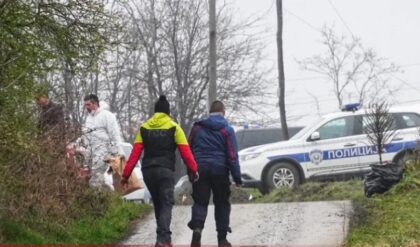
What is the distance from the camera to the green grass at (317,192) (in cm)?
1521

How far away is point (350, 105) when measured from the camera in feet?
61.6

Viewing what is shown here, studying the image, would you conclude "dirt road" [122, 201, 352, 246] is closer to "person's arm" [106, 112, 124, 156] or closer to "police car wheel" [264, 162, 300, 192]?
"person's arm" [106, 112, 124, 156]

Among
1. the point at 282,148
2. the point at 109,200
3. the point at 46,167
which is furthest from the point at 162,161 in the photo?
the point at 282,148

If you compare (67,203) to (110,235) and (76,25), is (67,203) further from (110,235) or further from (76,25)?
(76,25)

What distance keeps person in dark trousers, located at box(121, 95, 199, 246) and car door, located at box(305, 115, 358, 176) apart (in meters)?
8.64

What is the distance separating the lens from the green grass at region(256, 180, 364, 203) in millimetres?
→ 15207

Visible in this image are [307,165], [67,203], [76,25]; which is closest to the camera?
[67,203]

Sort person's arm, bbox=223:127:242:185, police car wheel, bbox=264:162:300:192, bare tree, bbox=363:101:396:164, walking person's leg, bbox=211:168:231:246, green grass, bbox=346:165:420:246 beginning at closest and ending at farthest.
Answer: green grass, bbox=346:165:420:246
person's arm, bbox=223:127:242:185
walking person's leg, bbox=211:168:231:246
bare tree, bbox=363:101:396:164
police car wheel, bbox=264:162:300:192

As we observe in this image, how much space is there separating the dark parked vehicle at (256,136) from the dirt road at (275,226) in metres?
14.3

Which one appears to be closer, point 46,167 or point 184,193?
point 46,167

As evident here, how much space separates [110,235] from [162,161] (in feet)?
6.20

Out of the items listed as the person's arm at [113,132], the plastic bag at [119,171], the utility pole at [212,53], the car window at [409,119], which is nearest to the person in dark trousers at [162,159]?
the plastic bag at [119,171]

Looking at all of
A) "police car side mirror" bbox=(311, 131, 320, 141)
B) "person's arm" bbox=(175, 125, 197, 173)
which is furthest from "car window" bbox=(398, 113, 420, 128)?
"person's arm" bbox=(175, 125, 197, 173)

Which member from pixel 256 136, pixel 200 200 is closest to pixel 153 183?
pixel 200 200
